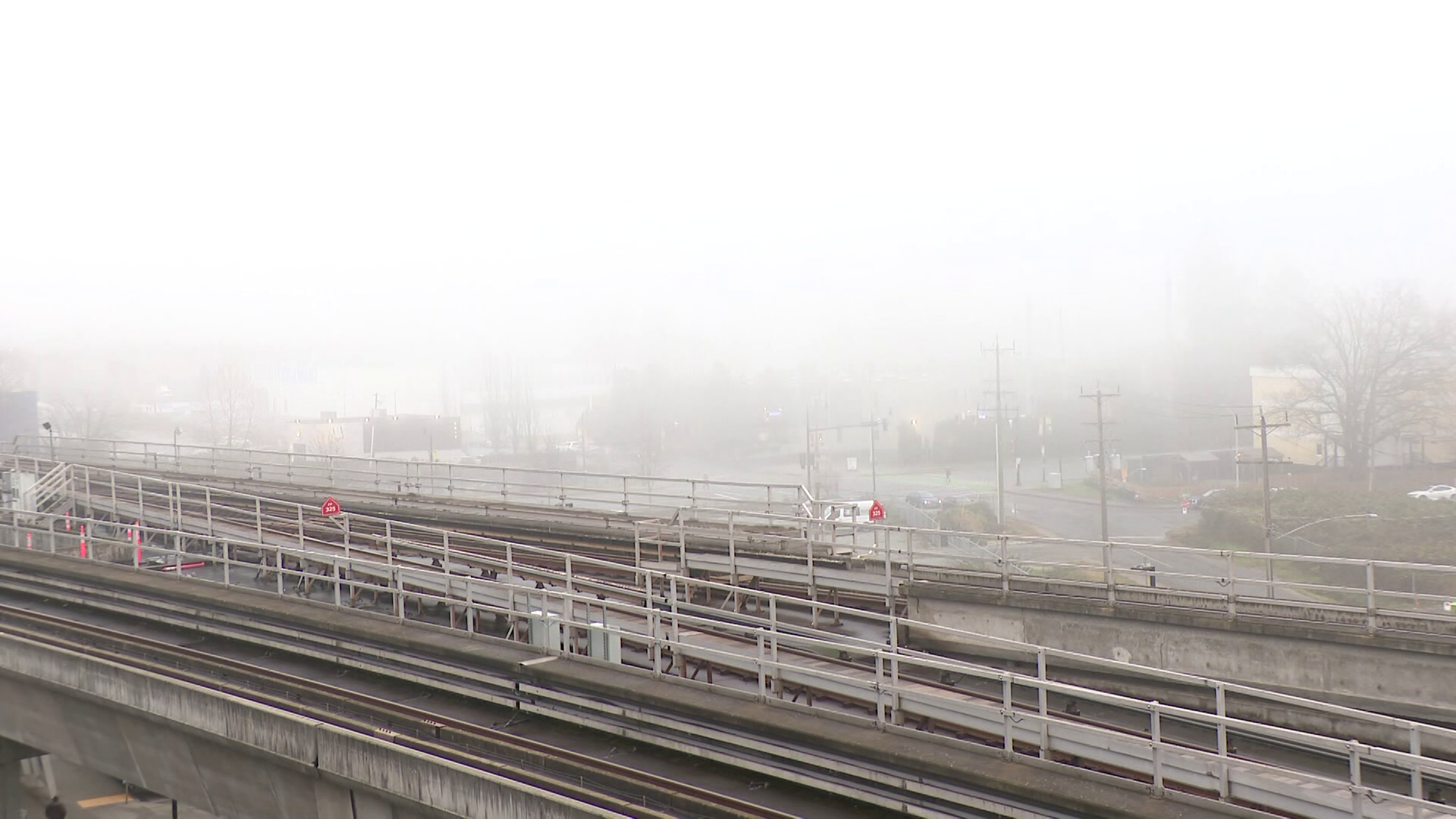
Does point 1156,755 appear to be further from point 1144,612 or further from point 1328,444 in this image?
point 1328,444

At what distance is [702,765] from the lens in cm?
1014

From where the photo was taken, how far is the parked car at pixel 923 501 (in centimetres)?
4878

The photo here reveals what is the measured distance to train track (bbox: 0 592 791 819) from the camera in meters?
8.97

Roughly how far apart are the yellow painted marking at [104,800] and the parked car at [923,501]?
32.1 m

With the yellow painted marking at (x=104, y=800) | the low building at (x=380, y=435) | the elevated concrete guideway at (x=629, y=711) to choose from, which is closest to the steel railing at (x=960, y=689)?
the elevated concrete guideway at (x=629, y=711)

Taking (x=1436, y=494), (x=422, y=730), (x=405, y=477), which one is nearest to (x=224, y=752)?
(x=422, y=730)

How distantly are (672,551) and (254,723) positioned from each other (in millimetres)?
8700

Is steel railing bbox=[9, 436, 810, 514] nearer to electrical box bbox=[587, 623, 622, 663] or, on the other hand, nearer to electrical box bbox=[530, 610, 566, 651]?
electrical box bbox=[530, 610, 566, 651]

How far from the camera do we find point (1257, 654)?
39.2ft

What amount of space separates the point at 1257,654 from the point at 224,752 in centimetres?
1115

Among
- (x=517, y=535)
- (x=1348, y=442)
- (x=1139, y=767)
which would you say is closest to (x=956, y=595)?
(x=1139, y=767)

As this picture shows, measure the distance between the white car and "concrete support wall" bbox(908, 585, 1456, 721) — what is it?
3477 centimetres

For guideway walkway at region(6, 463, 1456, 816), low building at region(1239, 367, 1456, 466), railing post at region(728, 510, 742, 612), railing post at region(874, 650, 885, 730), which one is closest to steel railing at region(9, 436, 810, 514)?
railing post at region(728, 510, 742, 612)

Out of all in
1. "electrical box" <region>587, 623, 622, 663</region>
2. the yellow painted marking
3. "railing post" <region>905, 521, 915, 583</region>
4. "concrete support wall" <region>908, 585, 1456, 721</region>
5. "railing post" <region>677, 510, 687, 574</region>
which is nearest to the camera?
"concrete support wall" <region>908, 585, 1456, 721</region>
